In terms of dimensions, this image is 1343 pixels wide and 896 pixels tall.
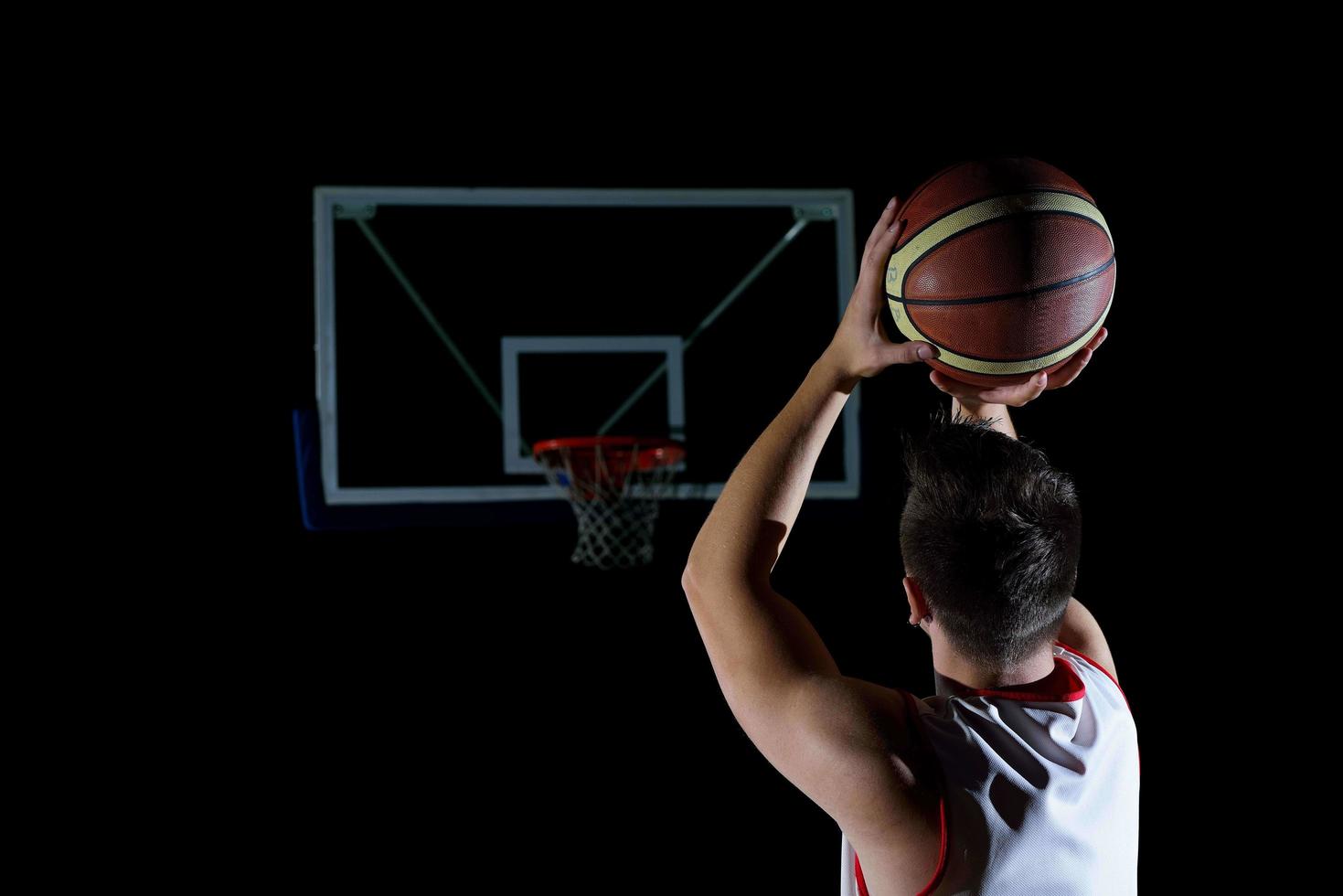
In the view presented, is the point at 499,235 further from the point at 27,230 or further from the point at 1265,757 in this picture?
the point at 1265,757

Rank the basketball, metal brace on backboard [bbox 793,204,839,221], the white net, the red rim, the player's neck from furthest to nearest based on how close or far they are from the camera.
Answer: metal brace on backboard [bbox 793,204,839,221], the white net, the red rim, the basketball, the player's neck

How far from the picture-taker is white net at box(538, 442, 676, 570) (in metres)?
3.09

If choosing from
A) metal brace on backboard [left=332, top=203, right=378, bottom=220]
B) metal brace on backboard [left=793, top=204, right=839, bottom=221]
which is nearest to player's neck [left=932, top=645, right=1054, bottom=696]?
metal brace on backboard [left=793, top=204, right=839, bottom=221]

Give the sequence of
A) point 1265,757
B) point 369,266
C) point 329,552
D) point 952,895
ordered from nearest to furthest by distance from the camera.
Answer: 1. point 952,895
2. point 369,266
3. point 329,552
4. point 1265,757

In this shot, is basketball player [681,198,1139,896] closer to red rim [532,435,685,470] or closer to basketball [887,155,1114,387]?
basketball [887,155,1114,387]

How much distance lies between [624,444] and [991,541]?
197 cm

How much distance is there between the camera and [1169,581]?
3.92 m

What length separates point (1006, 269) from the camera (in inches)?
55.4

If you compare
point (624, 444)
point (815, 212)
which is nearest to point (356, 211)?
point (624, 444)

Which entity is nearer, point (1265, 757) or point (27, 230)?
point (27, 230)

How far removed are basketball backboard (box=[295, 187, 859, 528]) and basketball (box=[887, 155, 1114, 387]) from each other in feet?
5.74

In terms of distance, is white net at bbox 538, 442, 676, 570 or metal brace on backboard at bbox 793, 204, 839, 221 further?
metal brace on backboard at bbox 793, 204, 839, 221

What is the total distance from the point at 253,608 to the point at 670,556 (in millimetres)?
1363

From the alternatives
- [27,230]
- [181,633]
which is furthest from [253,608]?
[27,230]
